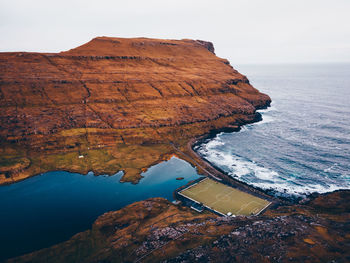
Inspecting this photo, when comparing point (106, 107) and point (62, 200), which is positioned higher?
point (106, 107)

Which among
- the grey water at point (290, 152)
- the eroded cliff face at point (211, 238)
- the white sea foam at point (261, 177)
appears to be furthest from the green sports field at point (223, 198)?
the grey water at point (290, 152)

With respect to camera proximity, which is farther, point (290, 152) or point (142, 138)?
point (142, 138)

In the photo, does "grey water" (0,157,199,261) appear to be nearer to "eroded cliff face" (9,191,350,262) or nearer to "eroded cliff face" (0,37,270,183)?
"eroded cliff face" (9,191,350,262)

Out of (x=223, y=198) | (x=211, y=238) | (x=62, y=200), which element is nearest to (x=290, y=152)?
(x=223, y=198)

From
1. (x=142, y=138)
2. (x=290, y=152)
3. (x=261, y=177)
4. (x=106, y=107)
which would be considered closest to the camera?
(x=261, y=177)

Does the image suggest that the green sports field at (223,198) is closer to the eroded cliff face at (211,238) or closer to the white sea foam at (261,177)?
the eroded cliff face at (211,238)

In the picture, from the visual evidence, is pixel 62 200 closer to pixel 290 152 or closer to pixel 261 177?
pixel 261 177
